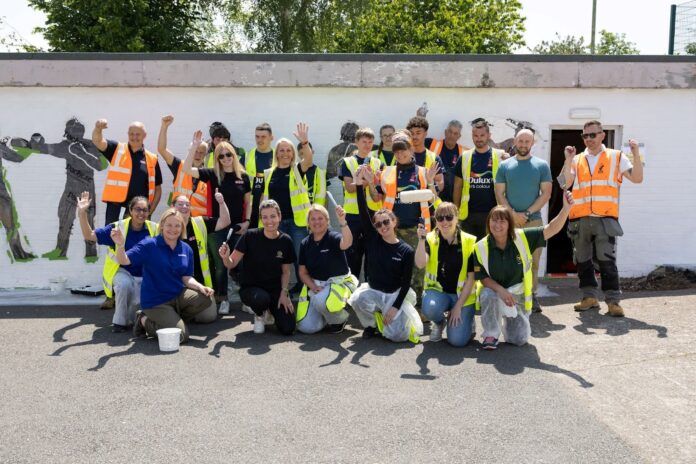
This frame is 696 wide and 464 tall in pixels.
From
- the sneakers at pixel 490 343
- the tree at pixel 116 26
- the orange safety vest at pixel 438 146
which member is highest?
the tree at pixel 116 26

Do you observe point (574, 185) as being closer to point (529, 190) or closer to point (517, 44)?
point (529, 190)

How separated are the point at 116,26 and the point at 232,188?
18561 mm

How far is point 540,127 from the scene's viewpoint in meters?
9.02

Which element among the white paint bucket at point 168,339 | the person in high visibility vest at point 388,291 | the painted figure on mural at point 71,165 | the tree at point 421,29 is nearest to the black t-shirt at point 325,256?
the person in high visibility vest at point 388,291

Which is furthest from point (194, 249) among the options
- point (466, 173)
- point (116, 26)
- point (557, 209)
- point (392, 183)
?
point (116, 26)

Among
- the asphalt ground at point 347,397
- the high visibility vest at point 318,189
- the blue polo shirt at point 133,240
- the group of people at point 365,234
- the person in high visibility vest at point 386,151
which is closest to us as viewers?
the asphalt ground at point 347,397

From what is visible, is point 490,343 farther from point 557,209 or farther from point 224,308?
point 557,209

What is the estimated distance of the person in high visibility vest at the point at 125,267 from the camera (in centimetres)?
683

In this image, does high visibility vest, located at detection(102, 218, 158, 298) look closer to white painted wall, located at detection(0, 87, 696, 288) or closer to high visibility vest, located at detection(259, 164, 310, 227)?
high visibility vest, located at detection(259, 164, 310, 227)

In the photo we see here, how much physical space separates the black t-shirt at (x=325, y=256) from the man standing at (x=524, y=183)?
1880 mm

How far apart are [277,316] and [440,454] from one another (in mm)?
3033

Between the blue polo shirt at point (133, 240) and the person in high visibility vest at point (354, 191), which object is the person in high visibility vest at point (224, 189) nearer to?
the blue polo shirt at point (133, 240)

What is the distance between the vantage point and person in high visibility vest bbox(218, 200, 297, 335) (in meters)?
6.75

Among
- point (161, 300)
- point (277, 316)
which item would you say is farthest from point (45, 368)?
point (277, 316)
